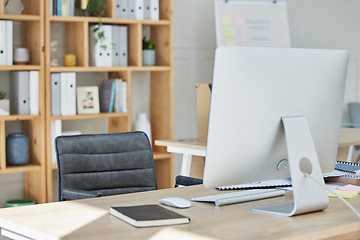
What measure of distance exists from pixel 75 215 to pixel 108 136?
3.13 ft

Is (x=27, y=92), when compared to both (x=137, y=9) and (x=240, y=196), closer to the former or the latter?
(x=137, y=9)

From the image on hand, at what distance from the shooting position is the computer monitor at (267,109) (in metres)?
1.58

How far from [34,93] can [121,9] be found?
938mm

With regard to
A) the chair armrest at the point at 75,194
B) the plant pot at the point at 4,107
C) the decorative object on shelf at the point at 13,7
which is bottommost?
the chair armrest at the point at 75,194

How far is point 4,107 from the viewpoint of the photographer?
3613 millimetres

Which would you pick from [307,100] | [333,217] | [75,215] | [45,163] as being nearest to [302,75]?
[307,100]

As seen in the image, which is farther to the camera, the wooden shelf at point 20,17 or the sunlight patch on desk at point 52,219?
the wooden shelf at point 20,17

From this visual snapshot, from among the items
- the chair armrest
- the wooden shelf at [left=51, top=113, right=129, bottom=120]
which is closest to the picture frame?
the wooden shelf at [left=51, top=113, right=129, bottom=120]

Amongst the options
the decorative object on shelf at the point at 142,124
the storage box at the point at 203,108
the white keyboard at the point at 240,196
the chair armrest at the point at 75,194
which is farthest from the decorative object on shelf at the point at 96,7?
the white keyboard at the point at 240,196

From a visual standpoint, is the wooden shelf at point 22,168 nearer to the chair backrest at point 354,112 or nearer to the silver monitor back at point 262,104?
the silver monitor back at point 262,104

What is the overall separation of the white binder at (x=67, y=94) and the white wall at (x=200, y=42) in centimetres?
37

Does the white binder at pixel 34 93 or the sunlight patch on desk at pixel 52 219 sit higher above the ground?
the white binder at pixel 34 93

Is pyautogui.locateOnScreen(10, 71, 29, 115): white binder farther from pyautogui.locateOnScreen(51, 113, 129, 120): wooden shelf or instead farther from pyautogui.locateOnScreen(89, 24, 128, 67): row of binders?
pyautogui.locateOnScreen(89, 24, 128, 67): row of binders

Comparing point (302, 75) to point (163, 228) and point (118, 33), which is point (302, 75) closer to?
point (163, 228)
